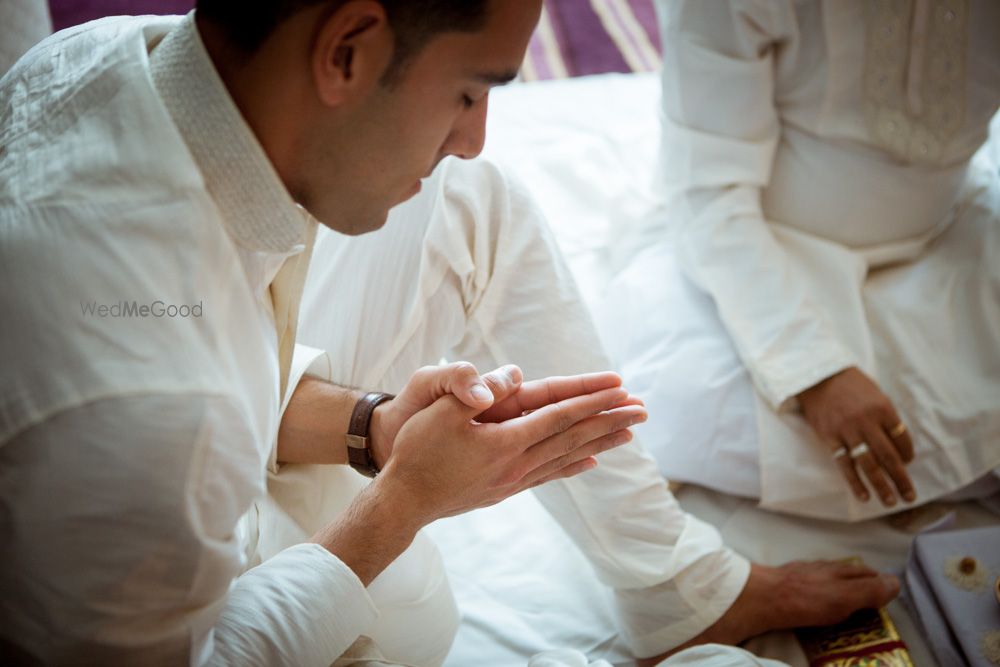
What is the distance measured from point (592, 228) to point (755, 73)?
0.54m

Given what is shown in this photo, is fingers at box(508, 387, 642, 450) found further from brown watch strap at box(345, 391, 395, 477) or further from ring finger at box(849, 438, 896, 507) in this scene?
ring finger at box(849, 438, 896, 507)

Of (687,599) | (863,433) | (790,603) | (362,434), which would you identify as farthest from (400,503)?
(863,433)

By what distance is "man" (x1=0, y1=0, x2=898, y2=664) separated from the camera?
0.64 m

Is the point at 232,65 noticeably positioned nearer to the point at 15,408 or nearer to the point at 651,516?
the point at 15,408

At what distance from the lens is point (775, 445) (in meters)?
1.31

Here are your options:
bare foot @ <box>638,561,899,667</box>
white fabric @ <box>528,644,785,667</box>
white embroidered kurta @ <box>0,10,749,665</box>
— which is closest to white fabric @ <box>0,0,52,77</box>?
white embroidered kurta @ <box>0,10,749,665</box>

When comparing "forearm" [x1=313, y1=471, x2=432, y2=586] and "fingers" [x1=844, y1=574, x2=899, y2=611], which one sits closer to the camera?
"forearm" [x1=313, y1=471, x2=432, y2=586]

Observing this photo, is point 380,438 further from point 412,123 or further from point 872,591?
point 872,591

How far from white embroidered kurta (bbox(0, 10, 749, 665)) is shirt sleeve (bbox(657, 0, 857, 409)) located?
75cm

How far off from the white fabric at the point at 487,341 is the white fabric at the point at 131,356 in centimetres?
26

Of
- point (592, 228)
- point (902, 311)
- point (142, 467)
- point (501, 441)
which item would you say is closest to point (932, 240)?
point (902, 311)

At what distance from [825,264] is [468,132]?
2.63ft

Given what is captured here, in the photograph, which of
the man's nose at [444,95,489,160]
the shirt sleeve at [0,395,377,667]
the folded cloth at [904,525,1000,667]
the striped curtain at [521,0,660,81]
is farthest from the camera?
the striped curtain at [521,0,660,81]

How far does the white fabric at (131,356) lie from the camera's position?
0.63 m
